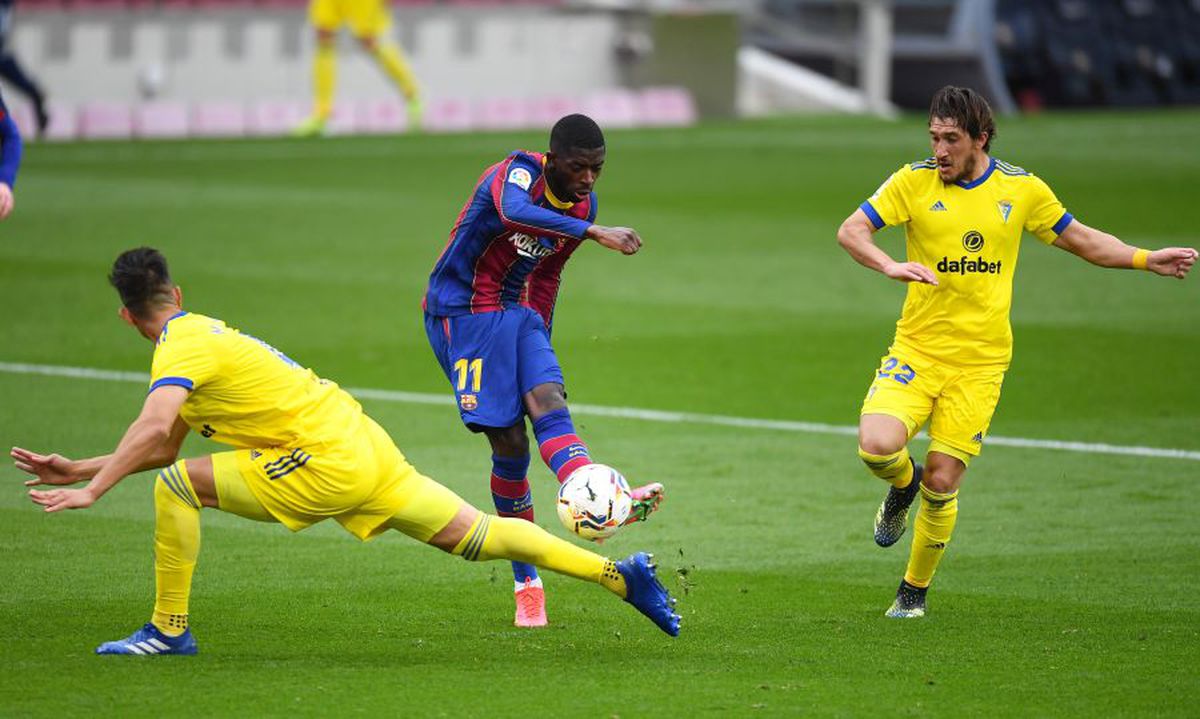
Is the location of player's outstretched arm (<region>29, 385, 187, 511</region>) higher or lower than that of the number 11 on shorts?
higher

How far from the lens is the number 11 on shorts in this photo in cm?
834

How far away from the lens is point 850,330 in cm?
1650

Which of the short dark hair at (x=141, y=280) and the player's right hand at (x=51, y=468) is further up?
the short dark hair at (x=141, y=280)

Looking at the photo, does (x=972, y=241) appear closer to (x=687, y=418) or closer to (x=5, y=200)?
(x=687, y=418)

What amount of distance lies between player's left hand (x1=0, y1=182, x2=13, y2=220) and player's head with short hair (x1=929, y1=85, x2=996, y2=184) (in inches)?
214

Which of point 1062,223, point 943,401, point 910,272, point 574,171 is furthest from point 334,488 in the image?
point 1062,223

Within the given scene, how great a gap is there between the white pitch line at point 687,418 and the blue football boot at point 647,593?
17.4 ft

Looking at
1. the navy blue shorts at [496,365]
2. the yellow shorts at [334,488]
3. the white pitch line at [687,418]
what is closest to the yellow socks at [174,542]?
the yellow shorts at [334,488]

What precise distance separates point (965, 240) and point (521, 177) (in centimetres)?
203

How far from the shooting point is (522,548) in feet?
24.5

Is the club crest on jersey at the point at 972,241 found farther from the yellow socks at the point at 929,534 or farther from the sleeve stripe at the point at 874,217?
the yellow socks at the point at 929,534

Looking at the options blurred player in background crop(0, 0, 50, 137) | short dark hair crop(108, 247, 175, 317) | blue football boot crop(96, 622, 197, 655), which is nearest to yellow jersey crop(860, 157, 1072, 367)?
short dark hair crop(108, 247, 175, 317)

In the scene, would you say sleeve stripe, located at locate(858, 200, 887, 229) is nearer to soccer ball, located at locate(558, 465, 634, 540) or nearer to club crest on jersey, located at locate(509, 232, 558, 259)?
club crest on jersey, located at locate(509, 232, 558, 259)

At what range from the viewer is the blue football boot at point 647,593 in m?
7.52
